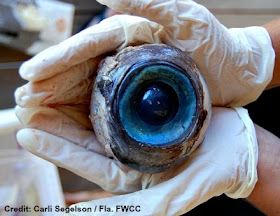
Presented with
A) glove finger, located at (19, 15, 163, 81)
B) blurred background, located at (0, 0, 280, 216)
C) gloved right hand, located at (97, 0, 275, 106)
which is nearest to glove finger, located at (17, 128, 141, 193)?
glove finger, located at (19, 15, 163, 81)

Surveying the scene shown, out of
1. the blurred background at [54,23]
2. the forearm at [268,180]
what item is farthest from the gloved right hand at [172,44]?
the blurred background at [54,23]

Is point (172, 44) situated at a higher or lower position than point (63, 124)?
higher

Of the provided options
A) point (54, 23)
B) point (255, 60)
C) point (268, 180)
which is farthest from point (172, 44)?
point (54, 23)

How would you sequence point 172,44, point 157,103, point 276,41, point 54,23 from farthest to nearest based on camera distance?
point 54,23 → point 276,41 → point 172,44 → point 157,103

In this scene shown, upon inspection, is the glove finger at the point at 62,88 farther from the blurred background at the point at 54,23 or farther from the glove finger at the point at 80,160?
the blurred background at the point at 54,23

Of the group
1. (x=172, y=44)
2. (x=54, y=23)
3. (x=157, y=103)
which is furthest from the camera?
(x=54, y=23)

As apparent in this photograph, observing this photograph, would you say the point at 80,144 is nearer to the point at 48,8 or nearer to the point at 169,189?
the point at 169,189

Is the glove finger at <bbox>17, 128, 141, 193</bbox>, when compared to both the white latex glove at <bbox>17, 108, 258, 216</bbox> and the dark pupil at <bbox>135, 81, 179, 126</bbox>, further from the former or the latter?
the dark pupil at <bbox>135, 81, 179, 126</bbox>

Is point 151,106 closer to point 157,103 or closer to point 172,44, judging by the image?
point 157,103

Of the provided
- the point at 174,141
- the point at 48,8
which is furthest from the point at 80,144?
the point at 48,8
